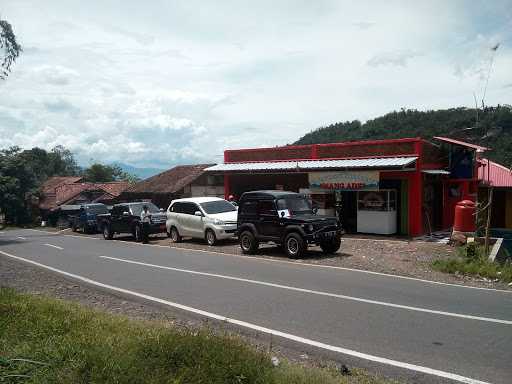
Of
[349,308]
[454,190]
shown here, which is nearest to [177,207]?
[454,190]

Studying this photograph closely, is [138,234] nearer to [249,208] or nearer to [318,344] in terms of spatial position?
[249,208]

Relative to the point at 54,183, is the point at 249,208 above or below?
below

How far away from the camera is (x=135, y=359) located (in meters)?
5.13

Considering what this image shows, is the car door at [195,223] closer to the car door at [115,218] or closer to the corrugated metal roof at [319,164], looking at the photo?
the corrugated metal roof at [319,164]

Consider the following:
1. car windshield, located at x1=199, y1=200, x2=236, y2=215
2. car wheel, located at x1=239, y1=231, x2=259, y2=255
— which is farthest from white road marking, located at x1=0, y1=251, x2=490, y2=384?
car windshield, located at x1=199, y1=200, x2=236, y2=215

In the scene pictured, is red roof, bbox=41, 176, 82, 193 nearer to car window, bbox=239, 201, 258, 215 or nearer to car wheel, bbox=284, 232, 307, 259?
car window, bbox=239, 201, 258, 215

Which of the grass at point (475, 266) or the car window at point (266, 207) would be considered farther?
the car window at point (266, 207)

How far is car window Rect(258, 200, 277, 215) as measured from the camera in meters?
16.3

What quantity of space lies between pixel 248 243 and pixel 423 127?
3312 cm

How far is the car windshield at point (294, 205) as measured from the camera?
16250 mm

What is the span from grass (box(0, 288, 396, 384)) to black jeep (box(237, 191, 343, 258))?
909cm

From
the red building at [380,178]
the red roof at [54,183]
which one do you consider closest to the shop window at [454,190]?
the red building at [380,178]

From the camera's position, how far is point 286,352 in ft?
21.1

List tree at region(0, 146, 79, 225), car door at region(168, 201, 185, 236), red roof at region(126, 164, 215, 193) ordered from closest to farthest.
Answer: car door at region(168, 201, 185, 236)
red roof at region(126, 164, 215, 193)
tree at region(0, 146, 79, 225)
